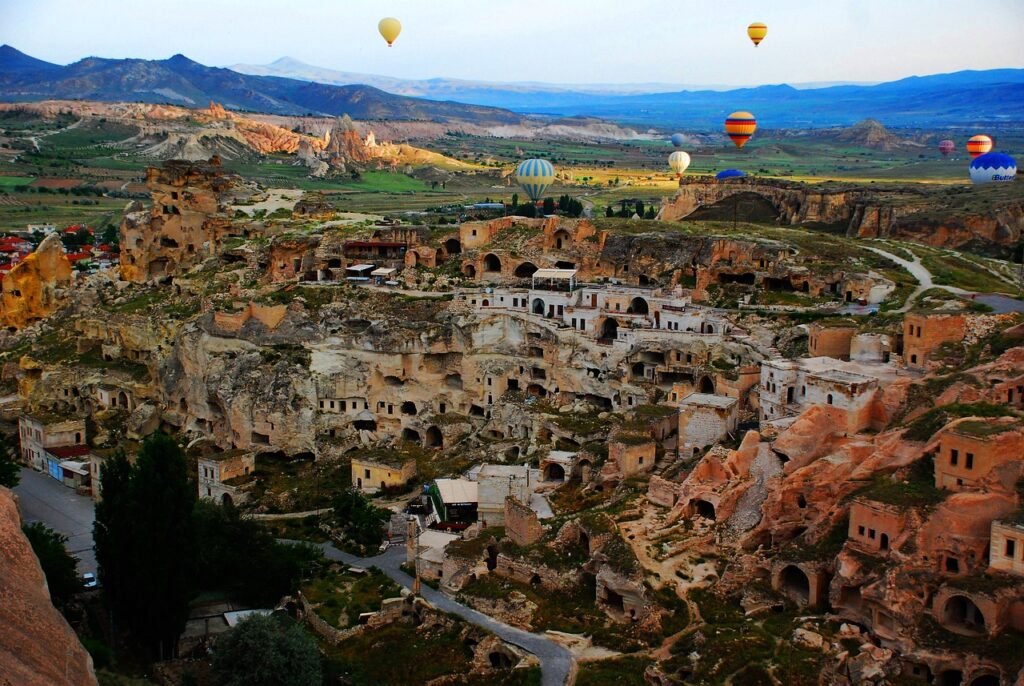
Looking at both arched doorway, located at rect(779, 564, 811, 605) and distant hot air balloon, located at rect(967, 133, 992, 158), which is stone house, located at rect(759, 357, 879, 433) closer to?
arched doorway, located at rect(779, 564, 811, 605)

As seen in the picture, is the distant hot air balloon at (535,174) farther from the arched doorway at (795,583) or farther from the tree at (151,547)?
the arched doorway at (795,583)

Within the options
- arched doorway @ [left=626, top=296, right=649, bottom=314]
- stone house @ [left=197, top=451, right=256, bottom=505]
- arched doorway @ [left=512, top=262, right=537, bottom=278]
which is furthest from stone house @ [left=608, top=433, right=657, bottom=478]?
arched doorway @ [left=512, top=262, right=537, bottom=278]


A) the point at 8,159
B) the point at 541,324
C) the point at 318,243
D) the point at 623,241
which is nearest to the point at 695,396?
the point at 541,324

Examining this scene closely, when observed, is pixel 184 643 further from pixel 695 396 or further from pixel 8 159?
pixel 8 159

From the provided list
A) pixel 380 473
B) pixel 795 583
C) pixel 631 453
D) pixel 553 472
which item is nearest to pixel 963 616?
pixel 795 583

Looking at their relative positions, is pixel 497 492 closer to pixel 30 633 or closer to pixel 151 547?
pixel 151 547

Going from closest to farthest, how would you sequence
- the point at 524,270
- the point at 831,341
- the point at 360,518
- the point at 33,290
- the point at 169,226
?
the point at 360,518, the point at 831,341, the point at 524,270, the point at 169,226, the point at 33,290

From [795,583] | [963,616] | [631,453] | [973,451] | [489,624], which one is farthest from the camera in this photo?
[631,453]
